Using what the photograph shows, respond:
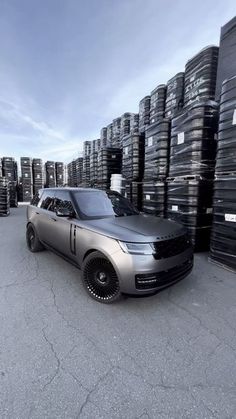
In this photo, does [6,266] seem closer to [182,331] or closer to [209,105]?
[182,331]

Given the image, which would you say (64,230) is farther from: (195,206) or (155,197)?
(155,197)

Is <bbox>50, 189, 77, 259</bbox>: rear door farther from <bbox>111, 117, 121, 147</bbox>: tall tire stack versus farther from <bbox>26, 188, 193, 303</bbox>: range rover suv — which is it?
<bbox>111, 117, 121, 147</bbox>: tall tire stack

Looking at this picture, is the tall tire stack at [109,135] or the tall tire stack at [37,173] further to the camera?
the tall tire stack at [37,173]

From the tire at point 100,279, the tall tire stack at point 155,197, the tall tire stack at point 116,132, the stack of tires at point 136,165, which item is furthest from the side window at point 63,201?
the tall tire stack at point 116,132

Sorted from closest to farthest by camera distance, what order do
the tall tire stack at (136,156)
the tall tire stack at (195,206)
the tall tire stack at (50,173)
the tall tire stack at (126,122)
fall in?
the tall tire stack at (195,206)
the tall tire stack at (136,156)
the tall tire stack at (126,122)
the tall tire stack at (50,173)

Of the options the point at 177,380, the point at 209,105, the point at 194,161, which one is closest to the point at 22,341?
the point at 177,380

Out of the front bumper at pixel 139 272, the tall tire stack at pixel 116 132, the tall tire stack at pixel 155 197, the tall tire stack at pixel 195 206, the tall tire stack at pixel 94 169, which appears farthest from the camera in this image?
the tall tire stack at pixel 94 169

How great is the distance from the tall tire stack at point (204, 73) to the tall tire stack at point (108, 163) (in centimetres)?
427

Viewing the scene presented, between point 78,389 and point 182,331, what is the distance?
1182mm

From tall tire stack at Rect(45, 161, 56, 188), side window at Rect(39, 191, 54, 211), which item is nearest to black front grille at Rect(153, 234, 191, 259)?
side window at Rect(39, 191, 54, 211)

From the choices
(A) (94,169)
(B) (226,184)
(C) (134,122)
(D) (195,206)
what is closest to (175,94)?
(C) (134,122)

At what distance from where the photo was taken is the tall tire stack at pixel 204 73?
531 centimetres

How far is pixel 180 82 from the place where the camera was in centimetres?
633

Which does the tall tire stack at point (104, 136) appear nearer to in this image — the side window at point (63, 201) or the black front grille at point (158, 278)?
the side window at point (63, 201)
